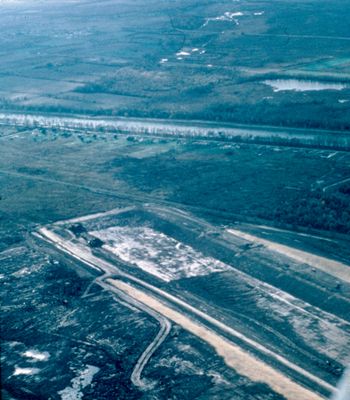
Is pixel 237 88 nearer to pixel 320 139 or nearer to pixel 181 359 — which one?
pixel 320 139

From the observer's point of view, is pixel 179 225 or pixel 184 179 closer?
pixel 179 225

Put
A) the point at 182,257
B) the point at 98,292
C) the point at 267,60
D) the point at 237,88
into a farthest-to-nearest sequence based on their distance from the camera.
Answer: the point at 267,60
the point at 237,88
the point at 182,257
the point at 98,292

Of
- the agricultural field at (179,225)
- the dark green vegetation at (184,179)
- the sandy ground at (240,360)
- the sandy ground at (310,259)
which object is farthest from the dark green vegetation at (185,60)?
the sandy ground at (240,360)

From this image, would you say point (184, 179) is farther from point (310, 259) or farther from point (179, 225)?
point (310, 259)

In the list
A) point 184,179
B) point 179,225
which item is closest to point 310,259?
point 179,225

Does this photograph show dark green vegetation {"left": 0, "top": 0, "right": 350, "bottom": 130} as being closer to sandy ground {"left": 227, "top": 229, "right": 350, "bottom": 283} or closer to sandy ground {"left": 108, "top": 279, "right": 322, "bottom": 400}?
sandy ground {"left": 227, "top": 229, "right": 350, "bottom": 283}

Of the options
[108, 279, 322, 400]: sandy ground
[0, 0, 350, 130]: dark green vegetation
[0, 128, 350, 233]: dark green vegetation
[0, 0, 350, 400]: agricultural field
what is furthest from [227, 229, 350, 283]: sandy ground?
[0, 0, 350, 130]: dark green vegetation

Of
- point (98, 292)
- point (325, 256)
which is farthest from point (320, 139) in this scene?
point (98, 292)

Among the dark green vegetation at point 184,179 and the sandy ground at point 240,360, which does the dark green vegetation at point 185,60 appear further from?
the sandy ground at point 240,360
